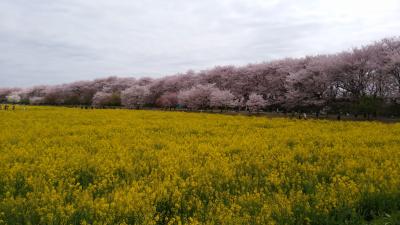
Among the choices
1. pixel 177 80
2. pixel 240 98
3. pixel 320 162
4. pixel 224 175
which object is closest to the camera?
pixel 224 175

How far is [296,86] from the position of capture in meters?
57.5

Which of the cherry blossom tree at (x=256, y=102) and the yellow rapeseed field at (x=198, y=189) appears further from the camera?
the cherry blossom tree at (x=256, y=102)

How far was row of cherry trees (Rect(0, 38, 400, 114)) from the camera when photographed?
44.9 meters

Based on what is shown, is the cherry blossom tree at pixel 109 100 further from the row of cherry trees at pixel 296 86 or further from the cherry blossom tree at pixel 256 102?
the cherry blossom tree at pixel 256 102

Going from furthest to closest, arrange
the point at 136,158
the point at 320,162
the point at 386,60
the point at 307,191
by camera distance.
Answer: the point at 386,60 < the point at 136,158 < the point at 320,162 < the point at 307,191

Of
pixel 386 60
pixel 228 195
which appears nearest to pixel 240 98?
pixel 386 60

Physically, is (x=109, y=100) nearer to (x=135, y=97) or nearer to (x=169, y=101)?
(x=135, y=97)

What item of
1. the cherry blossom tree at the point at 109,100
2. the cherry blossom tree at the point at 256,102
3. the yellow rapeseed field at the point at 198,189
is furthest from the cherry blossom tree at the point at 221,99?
the yellow rapeseed field at the point at 198,189

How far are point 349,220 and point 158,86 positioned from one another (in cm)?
9395

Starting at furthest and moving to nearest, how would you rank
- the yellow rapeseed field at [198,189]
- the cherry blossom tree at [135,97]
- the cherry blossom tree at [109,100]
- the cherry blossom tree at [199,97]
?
the cherry blossom tree at [109,100], the cherry blossom tree at [135,97], the cherry blossom tree at [199,97], the yellow rapeseed field at [198,189]

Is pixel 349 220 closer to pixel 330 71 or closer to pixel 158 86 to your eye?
pixel 330 71

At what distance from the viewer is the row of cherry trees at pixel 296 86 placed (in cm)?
4494

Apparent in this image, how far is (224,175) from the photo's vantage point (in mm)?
7996

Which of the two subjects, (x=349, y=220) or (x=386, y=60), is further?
(x=386, y=60)
